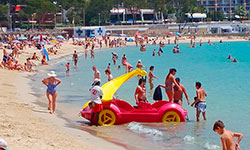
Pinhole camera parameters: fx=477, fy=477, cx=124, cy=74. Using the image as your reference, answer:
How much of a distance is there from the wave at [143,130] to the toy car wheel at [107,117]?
47 cm

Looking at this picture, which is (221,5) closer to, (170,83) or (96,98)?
(170,83)

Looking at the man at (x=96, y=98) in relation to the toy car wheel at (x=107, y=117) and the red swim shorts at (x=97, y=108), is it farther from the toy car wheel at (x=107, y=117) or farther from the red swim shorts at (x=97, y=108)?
the toy car wheel at (x=107, y=117)

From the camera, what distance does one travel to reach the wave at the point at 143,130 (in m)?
11.2

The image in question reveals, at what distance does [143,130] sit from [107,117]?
0.97m

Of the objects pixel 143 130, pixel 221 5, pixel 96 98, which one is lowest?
pixel 143 130

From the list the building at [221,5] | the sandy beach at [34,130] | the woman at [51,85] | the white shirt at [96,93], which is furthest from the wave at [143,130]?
the building at [221,5]

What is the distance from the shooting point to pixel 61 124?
11.6m

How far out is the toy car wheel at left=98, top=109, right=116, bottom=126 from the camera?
11.7 meters

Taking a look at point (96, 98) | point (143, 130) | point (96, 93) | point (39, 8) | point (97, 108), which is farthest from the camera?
point (39, 8)

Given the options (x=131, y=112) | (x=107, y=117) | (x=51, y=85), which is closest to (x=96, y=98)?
(x=107, y=117)

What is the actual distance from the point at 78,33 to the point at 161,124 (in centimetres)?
7125

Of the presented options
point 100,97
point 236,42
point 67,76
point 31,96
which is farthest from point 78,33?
point 100,97

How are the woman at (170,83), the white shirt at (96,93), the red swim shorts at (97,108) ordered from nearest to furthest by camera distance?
the white shirt at (96,93) < the red swim shorts at (97,108) < the woman at (170,83)

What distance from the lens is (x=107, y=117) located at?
38.5 feet
